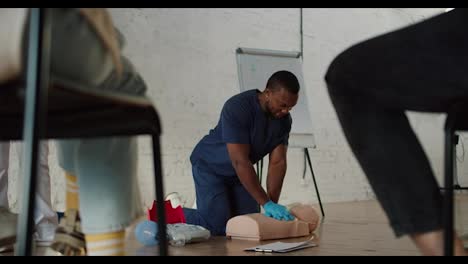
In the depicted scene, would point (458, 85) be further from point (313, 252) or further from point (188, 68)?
point (188, 68)

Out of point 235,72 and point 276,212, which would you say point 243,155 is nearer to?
point 276,212

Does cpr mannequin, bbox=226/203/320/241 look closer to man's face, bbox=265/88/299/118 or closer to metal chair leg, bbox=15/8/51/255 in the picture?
man's face, bbox=265/88/299/118

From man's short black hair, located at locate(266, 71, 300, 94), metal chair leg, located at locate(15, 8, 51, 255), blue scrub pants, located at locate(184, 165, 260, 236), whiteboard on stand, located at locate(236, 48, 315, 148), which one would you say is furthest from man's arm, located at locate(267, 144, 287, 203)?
metal chair leg, located at locate(15, 8, 51, 255)

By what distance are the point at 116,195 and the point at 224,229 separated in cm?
183

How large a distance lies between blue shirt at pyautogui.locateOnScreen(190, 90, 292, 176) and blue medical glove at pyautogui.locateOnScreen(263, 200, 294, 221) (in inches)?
9.3

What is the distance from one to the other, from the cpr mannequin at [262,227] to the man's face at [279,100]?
17.2 inches

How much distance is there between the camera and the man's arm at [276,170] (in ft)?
8.34

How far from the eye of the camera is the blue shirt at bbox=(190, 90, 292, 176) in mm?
2301

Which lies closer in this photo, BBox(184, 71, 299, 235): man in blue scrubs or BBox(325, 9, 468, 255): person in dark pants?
BBox(325, 9, 468, 255): person in dark pants

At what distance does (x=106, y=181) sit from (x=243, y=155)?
5.38 feet

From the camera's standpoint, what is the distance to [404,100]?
63 centimetres

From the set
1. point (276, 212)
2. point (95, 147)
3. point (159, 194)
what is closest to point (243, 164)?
point (276, 212)

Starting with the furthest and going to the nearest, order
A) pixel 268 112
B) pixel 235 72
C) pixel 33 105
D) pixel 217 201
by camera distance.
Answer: pixel 235 72
pixel 217 201
pixel 268 112
pixel 33 105

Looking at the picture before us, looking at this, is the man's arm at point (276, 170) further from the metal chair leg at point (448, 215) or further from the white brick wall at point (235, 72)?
the metal chair leg at point (448, 215)
